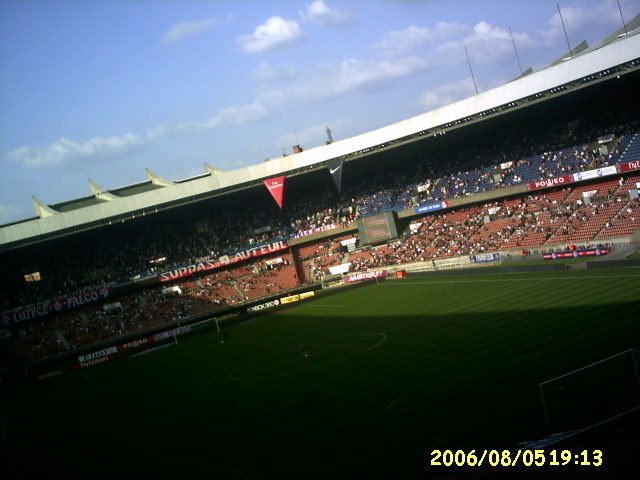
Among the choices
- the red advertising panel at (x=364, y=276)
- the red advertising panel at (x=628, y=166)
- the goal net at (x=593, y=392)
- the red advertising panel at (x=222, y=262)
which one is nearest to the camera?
the goal net at (x=593, y=392)

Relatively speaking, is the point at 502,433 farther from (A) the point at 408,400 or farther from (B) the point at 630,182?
(B) the point at 630,182

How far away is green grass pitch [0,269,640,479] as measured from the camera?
1839 centimetres

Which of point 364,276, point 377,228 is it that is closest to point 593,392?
point 364,276

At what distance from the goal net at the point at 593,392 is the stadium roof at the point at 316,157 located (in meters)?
34.2

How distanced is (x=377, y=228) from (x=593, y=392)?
166 ft

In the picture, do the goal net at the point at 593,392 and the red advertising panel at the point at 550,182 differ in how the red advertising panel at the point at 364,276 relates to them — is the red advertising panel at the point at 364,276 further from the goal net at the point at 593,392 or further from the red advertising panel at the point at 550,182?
the goal net at the point at 593,392

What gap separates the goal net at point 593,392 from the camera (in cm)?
1445

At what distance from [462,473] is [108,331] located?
55681 mm

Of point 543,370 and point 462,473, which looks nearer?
point 462,473

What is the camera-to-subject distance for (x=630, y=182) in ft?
159

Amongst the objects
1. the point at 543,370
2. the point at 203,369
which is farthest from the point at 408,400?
the point at 203,369

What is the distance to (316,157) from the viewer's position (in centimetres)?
6531
